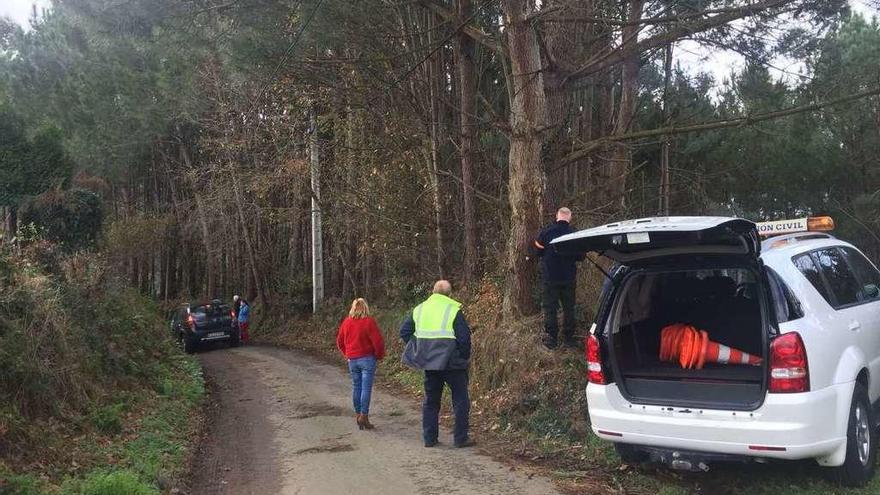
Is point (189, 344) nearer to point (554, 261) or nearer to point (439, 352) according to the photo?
point (554, 261)

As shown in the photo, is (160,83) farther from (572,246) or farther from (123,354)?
(572,246)

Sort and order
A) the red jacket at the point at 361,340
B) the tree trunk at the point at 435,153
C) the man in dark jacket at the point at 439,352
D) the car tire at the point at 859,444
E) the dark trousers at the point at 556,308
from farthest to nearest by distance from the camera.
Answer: the tree trunk at the point at 435,153
the red jacket at the point at 361,340
the dark trousers at the point at 556,308
the man in dark jacket at the point at 439,352
the car tire at the point at 859,444

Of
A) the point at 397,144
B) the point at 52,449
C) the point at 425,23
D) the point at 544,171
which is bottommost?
the point at 52,449

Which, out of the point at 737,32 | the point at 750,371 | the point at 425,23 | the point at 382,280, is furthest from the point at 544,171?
the point at 382,280

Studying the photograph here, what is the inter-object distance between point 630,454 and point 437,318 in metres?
2.22

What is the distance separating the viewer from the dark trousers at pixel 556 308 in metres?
8.11

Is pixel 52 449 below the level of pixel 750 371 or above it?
below

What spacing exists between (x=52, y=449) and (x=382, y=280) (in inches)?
543

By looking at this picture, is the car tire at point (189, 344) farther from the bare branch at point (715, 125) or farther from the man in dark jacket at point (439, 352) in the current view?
the man in dark jacket at point (439, 352)

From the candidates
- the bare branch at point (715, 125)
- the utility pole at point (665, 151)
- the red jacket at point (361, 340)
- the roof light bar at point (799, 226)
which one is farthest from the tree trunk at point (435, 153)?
the roof light bar at point (799, 226)

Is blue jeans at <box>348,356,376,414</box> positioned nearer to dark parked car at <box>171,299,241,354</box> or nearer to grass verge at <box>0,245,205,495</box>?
grass verge at <box>0,245,205,495</box>

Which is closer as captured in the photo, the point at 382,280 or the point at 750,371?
the point at 750,371

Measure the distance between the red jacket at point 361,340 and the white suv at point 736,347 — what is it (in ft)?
10.5

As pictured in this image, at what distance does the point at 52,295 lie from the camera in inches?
359
